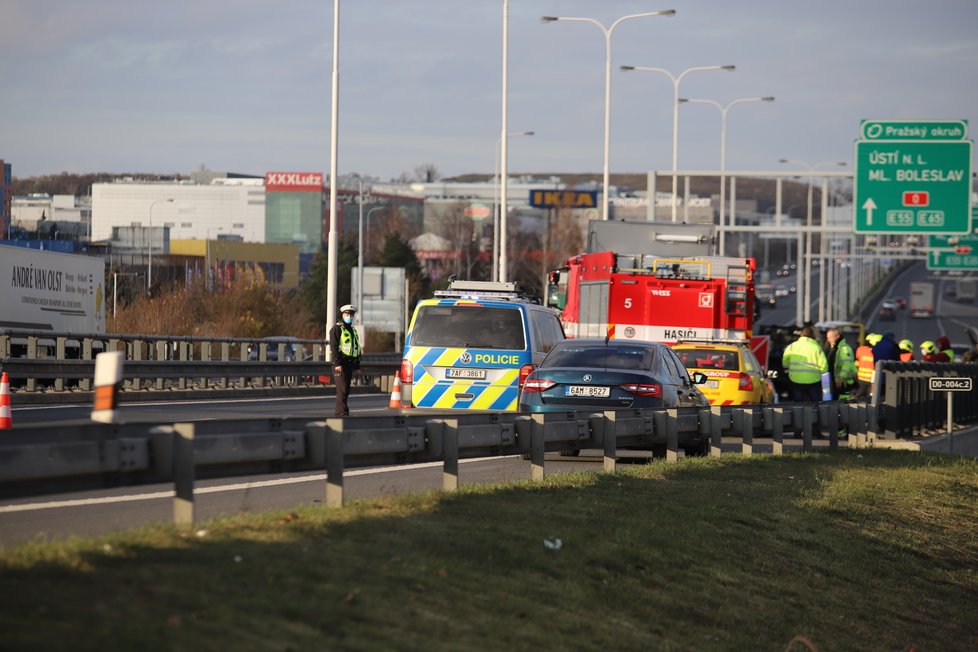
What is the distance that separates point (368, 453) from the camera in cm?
1016

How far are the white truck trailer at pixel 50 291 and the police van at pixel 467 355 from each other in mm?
14517

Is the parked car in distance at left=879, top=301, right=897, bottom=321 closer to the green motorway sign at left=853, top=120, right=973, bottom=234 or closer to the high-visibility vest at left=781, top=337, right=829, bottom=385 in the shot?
the green motorway sign at left=853, top=120, right=973, bottom=234

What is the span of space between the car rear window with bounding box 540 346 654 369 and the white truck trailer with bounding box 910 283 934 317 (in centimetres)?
11974

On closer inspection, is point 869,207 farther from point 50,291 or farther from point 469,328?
point 469,328

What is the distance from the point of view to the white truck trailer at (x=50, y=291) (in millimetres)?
33000

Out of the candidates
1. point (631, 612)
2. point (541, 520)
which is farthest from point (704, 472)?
point (631, 612)

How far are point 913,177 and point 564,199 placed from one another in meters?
135

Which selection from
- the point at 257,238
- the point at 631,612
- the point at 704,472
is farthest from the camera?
the point at 257,238

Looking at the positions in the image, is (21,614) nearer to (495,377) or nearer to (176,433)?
(176,433)

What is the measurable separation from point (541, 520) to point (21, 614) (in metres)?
5.00

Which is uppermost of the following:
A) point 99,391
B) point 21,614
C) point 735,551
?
point 99,391

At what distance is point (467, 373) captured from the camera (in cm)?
1902

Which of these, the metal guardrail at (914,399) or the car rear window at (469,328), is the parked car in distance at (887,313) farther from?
the car rear window at (469,328)

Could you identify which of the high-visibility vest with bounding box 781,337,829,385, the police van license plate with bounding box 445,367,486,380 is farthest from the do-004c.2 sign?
the police van license plate with bounding box 445,367,486,380
